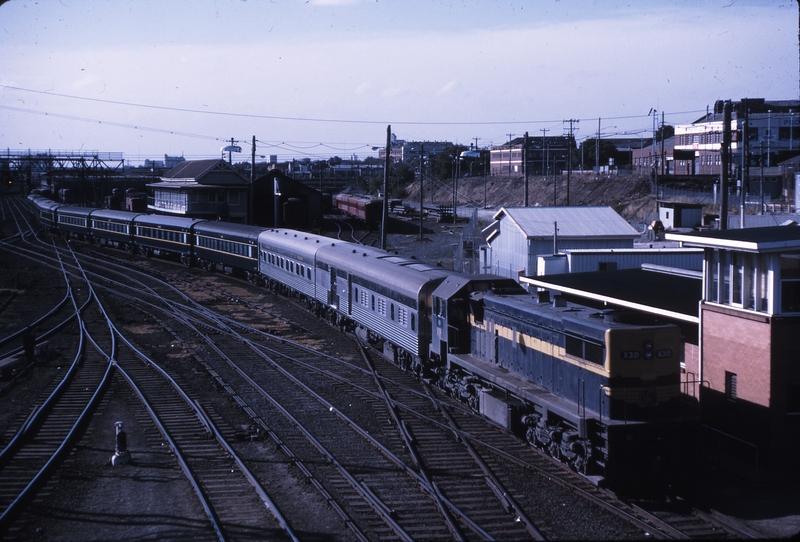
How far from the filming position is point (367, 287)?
2384cm

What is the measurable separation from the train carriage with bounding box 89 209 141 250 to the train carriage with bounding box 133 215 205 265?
928mm

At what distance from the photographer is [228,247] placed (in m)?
41.4

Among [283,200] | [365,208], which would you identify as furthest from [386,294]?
[283,200]

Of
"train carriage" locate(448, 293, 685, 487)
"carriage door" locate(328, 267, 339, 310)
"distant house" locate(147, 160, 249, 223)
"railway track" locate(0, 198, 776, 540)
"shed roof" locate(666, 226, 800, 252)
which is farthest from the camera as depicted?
"distant house" locate(147, 160, 249, 223)

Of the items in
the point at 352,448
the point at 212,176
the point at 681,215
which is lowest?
Result: the point at 352,448

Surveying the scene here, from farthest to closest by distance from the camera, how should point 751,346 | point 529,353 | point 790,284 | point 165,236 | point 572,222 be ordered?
point 165,236 → point 572,222 → point 529,353 → point 751,346 → point 790,284

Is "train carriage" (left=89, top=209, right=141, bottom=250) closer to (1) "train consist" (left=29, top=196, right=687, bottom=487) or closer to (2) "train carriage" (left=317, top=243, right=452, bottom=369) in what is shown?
(1) "train consist" (left=29, top=196, right=687, bottom=487)

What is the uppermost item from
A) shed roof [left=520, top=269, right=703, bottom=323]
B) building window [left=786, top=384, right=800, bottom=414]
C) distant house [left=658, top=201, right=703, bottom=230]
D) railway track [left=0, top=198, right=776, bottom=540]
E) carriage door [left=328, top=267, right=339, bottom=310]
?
distant house [left=658, top=201, right=703, bottom=230]

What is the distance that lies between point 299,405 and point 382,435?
10.2 ft

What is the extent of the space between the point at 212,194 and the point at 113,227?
346 inches

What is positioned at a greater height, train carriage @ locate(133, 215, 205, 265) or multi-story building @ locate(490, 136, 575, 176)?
multi-story building @ locate(490, 136, 575, 176)

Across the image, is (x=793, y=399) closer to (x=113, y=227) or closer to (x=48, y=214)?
(x=113, y=227)

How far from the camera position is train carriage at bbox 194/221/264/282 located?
38750 millimetres

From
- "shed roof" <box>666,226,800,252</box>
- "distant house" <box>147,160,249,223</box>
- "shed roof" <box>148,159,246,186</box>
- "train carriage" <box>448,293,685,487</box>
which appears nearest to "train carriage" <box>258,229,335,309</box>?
"train carriage" <box>448,293,685,487</box>
